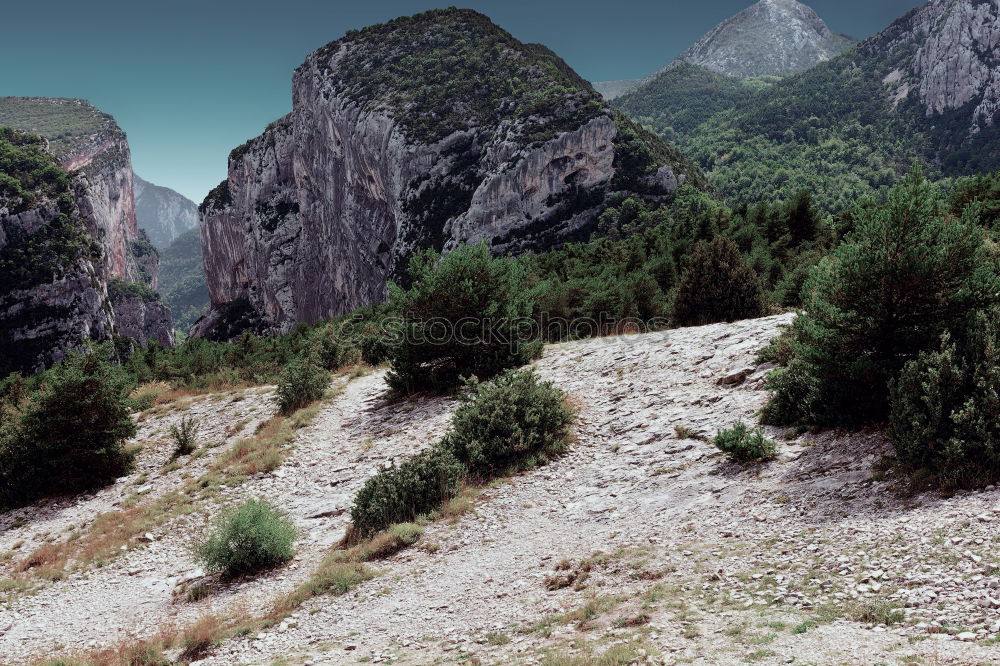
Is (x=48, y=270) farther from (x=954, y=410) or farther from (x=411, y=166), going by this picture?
(x=954, y=410)

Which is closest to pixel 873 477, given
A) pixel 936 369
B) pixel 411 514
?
pixel 936 369

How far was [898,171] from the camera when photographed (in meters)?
118

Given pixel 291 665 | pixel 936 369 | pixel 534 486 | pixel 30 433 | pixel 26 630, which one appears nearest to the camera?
pixel 291 665

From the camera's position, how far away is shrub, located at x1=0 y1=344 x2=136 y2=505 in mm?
12039

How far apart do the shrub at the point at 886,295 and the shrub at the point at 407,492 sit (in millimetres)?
5676

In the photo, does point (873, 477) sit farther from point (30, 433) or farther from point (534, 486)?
point (30, 433)

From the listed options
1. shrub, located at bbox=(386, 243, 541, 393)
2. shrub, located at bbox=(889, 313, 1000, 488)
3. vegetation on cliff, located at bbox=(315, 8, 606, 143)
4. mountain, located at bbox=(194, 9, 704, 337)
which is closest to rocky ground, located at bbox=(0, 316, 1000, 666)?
shrub, located at bbox=(889, 313, 1000, 488)

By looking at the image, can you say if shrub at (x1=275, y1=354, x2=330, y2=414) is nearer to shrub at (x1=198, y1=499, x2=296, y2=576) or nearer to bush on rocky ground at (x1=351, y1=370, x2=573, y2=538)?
bush on rocky ground at (x1=351, y1=370, x2=573, y2=538)

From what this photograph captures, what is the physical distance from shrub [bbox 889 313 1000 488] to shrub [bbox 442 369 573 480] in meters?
5.28

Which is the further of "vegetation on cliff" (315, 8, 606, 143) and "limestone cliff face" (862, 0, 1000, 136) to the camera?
"limestone cliff face" (862, 0, 1000, 136)

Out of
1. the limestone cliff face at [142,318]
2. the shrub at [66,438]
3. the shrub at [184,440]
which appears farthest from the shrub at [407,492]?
the limestone cliff face at [142,318]

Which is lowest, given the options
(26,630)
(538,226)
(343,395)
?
(26,630)

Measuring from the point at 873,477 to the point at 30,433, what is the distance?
1583 centimetres

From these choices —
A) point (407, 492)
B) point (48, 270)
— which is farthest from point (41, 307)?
point (407, 492)
